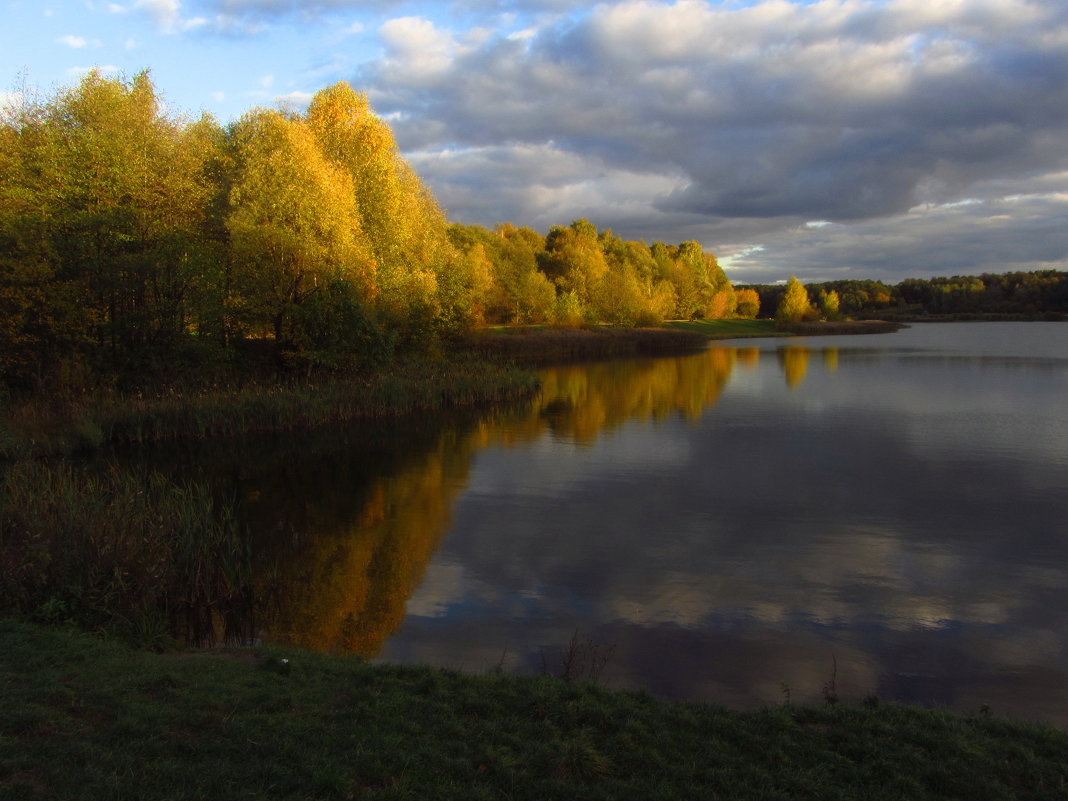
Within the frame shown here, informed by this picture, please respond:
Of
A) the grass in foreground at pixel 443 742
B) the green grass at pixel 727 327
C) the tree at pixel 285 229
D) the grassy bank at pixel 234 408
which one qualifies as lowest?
the grass in foreground at pixel 443 742

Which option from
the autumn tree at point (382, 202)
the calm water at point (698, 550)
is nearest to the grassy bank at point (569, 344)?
the autumn tree at point (382, 202)

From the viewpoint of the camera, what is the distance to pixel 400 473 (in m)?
18.2

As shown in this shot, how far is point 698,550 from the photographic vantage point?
12.1m

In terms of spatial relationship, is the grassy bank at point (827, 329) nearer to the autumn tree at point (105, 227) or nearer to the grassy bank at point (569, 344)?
the grassy bank at point (569, 344)

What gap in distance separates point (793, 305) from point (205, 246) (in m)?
95.4

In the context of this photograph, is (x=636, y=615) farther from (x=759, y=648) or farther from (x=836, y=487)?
(x=836, y=487)

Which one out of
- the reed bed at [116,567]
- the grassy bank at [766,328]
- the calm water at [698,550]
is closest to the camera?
the reed bed at [116,567]

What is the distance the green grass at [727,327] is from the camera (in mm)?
89438

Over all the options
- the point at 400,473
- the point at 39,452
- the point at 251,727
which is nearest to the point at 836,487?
the point at 400,473

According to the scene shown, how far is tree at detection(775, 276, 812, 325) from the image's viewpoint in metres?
105

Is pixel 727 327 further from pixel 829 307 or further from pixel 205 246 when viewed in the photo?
pixel 205 246

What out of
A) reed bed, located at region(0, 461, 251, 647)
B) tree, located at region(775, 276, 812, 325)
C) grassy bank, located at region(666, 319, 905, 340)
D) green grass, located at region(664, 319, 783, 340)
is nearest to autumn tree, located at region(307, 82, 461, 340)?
reed bed, located at region(0, 461, 251, 647)

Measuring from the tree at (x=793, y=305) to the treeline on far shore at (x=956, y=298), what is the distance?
72.9 feet

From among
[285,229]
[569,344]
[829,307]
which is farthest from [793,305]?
[285,229]
